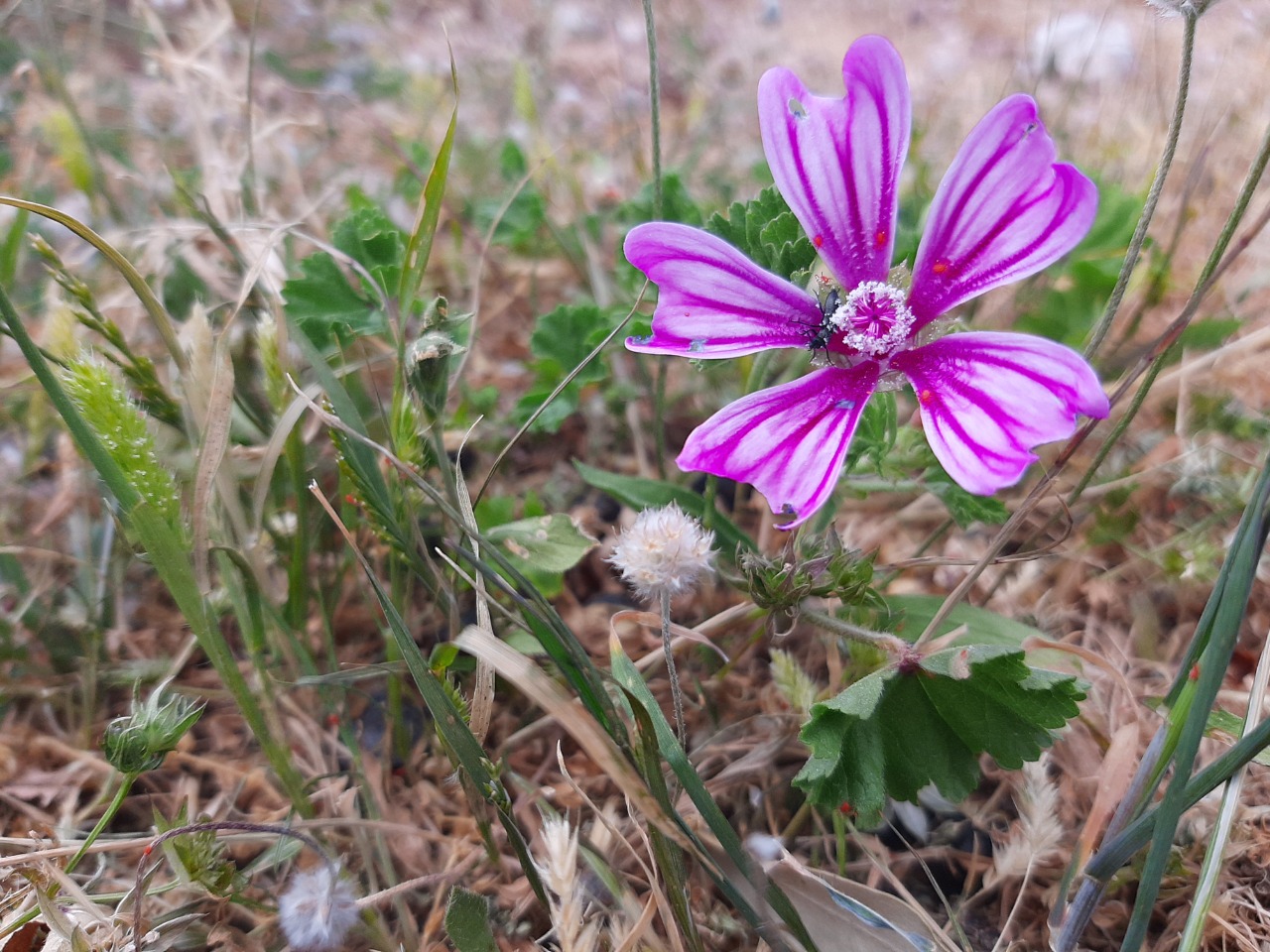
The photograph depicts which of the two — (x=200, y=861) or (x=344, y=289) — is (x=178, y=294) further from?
(x=200, y=861)

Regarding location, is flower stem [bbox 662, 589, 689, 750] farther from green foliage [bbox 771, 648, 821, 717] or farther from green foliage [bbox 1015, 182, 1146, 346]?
green foliage [bbox 1015, 182, 1146, 346]

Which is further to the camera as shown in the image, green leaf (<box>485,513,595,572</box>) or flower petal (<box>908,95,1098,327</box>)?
green leaf (<box>485,513,595,572</box>)

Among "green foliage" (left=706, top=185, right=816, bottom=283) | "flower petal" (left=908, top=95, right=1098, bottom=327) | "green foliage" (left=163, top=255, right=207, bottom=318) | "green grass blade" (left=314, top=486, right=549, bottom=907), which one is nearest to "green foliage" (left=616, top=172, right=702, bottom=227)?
"green foliage" (left=706, top=185, right=816, bottom=283)

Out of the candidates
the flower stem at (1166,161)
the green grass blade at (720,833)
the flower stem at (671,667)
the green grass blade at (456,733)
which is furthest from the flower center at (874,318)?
the green grass blade at (456,733)

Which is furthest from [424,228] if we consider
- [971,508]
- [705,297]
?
[971,508]

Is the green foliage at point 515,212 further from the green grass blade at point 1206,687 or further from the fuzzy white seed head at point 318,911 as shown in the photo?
the green grass blade at point 1206,687

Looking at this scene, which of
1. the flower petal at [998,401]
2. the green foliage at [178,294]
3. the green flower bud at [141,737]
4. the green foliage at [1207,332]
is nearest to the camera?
the flower petal at [998,401]
